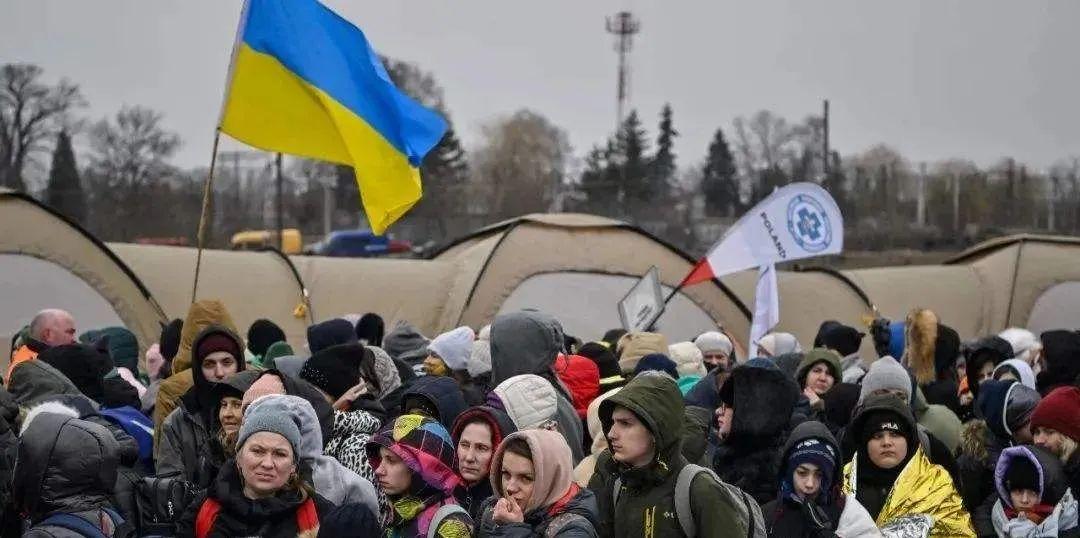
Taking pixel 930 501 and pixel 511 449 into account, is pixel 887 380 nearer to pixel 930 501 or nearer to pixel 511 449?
pixel 930 501

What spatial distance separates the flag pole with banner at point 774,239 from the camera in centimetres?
1354

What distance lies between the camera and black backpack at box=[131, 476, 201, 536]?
5.91m

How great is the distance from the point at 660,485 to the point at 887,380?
2.88 metres

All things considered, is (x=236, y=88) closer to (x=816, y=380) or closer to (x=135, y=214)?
(x=816, y=380)

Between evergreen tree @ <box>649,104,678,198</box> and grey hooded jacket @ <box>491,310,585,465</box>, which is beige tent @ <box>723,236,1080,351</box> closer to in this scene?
grey hooded jacket @ <box>491,310,585,465</box>

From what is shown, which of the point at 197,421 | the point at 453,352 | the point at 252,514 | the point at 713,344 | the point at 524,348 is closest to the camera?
the point at 252,514

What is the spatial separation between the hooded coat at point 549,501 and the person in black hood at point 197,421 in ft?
4.61

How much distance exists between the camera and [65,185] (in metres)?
41.0

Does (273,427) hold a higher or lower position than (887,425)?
higher

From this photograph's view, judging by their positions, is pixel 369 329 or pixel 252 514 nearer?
pixel 252 514

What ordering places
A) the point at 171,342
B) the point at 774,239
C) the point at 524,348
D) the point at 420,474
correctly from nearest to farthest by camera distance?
1. the point at 420,474
2. the point at 524,348
3. the point at 171,342
4. the point at 774,239

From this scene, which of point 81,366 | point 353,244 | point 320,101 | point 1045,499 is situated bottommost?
point 353,244

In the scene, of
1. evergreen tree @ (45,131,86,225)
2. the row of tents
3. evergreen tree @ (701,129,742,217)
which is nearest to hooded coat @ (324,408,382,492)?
the row of tents

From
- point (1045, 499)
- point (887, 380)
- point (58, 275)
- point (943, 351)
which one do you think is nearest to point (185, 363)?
point (887, 380)
